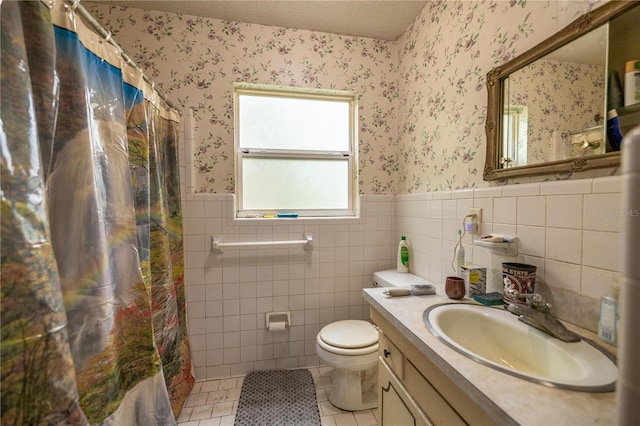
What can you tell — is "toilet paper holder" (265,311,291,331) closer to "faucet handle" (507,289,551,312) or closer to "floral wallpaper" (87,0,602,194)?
"floral wallpaper" (87,0,602,194)

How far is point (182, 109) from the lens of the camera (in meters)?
1.73

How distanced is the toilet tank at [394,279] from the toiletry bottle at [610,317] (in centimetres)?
88

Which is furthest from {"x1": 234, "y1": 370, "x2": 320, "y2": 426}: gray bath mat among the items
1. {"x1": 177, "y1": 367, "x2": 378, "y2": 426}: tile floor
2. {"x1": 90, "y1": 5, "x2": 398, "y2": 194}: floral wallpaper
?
{"x1": 90, "y1": 5, "x2": 398, "y2": 194}: floral wallpaper

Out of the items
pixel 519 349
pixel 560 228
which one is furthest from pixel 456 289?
pixel 560 228

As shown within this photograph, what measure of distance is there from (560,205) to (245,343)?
6.16 ft

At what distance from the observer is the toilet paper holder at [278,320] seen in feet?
5.81

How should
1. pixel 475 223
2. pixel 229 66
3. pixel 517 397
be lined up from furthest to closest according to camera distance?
pixel 229 66, pixel 475 223, pixel 517 397

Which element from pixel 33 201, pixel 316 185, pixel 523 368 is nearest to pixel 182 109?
pixel 316 185

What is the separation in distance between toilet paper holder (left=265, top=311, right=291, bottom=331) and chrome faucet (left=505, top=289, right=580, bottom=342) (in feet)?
4.48

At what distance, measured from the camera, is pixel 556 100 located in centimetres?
92

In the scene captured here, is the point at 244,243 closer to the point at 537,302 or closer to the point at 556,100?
the point at 537,302

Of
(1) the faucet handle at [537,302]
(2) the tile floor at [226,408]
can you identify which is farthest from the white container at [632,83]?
(2) the tile floor at [226,408]

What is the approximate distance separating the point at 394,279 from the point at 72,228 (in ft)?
5.19

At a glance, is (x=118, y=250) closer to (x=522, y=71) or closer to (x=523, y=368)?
(x=523, y=368)
